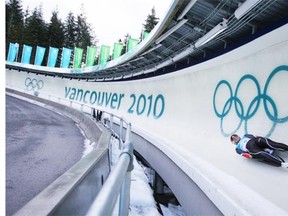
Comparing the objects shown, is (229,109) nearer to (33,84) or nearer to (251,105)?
(251,105)

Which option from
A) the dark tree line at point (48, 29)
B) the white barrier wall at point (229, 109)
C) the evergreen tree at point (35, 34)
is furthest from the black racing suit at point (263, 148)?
the evergreen tree at point (35, 34)

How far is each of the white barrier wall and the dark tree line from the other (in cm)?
4110

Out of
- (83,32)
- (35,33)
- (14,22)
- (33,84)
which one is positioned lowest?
(33,84)

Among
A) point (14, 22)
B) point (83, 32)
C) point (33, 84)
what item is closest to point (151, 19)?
point (83, 32)

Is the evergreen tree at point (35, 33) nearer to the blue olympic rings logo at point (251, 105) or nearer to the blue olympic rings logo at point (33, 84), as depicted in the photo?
the blue olympic rings logo at point (33, 84)

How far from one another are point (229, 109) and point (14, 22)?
62.7 meters

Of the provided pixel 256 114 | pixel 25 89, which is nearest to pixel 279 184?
pixel 256 114

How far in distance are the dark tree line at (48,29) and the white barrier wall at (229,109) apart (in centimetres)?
4110

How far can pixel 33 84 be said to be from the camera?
31422 millimetres

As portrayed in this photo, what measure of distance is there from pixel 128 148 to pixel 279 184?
7.93 feet

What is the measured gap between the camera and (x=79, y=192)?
2.46 m

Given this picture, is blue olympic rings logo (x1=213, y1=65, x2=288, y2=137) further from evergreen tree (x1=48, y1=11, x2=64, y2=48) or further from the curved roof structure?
evergreen tree (x1=48, y1=11, x2=64, y2=48)

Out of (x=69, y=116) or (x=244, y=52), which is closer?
(x=244, y=52)
